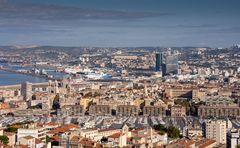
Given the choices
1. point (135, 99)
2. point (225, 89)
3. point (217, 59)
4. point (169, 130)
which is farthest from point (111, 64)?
point (169, 130)

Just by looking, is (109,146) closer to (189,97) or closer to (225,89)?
(189,97)

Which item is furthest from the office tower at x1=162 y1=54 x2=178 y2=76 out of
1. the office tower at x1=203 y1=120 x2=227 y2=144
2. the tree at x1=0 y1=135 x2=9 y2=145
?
the tree at x1=0 y1=135 x2=9 y2=145

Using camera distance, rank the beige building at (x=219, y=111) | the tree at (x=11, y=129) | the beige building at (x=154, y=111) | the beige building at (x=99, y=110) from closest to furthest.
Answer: the tree at (x=11, y=129), the beige building at (x=219, y=111), the beige building at (x=154, y=111), the beige building at (x=99, y=110)

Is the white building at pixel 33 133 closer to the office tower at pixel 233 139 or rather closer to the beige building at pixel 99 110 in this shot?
the office tower at pixel 233 139

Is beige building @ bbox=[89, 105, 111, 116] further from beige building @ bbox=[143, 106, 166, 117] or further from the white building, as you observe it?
the white building

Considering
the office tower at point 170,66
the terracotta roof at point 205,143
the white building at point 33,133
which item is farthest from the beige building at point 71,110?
the office tower at point 170,66

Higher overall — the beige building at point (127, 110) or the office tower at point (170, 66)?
the office tower at point (170, 66)

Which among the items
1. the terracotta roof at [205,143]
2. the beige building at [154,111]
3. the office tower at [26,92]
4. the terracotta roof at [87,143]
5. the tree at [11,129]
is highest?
the terracotta roof at [87,143]
